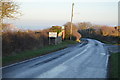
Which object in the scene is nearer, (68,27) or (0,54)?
(0,54)

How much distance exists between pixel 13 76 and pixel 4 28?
35.2 ft

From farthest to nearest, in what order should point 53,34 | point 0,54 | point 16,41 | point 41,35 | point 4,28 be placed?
point 53,34 → point 41,35 → point 16,41 → point 4,28 → point 0,54

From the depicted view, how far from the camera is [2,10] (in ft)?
55.1

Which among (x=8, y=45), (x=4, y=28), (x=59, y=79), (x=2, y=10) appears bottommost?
(x=59, y=79)

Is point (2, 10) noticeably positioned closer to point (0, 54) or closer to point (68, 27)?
point (0, 54)

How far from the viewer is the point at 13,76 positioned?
8.75m

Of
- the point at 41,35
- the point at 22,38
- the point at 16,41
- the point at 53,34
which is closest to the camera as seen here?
the point at 16,41

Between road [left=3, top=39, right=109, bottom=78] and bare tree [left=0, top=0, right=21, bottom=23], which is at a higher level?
bare tree [left=0, top=0, right=21, bottom=23]

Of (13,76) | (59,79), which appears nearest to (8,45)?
(13,76)

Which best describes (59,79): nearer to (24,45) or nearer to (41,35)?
(24,45)

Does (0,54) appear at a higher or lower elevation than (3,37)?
lower

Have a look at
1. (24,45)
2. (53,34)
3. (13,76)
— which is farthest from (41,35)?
(13,76)

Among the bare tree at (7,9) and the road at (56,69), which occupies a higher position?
the bare tree at (7,9)

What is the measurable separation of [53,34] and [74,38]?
19762 millimetres
